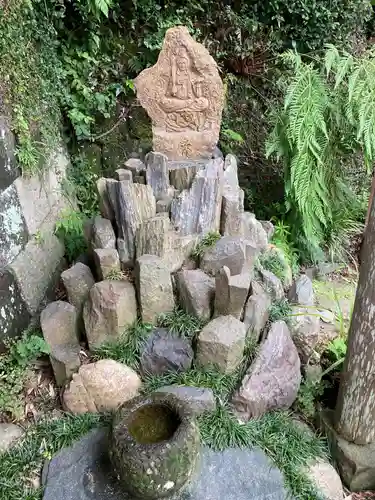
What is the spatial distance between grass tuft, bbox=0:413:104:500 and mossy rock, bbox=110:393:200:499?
464 mm

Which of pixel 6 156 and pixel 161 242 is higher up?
pixel 6 156

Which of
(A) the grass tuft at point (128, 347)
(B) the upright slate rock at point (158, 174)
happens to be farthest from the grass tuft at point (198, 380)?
(B) the upright slate rock at point (158, 174)

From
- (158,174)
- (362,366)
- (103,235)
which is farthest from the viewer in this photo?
(158,174)

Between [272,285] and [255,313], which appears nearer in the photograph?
[255,313]

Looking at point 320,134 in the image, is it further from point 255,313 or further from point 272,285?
point 255,313

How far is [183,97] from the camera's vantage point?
3.38 metres

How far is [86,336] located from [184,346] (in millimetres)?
624

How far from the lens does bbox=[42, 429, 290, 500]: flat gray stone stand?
6.37 feet

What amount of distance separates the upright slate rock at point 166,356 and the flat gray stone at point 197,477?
467mm

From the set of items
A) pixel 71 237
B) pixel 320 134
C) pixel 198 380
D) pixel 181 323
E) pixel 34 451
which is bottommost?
pixel 34 451

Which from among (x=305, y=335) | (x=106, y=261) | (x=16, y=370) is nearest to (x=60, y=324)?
(x=16, y=370)

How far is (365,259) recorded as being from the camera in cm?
189

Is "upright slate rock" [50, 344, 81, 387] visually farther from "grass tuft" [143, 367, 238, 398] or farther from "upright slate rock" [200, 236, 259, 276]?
"upright slate rock" [200, 236, 259, 276]

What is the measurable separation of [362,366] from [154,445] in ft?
3.38
